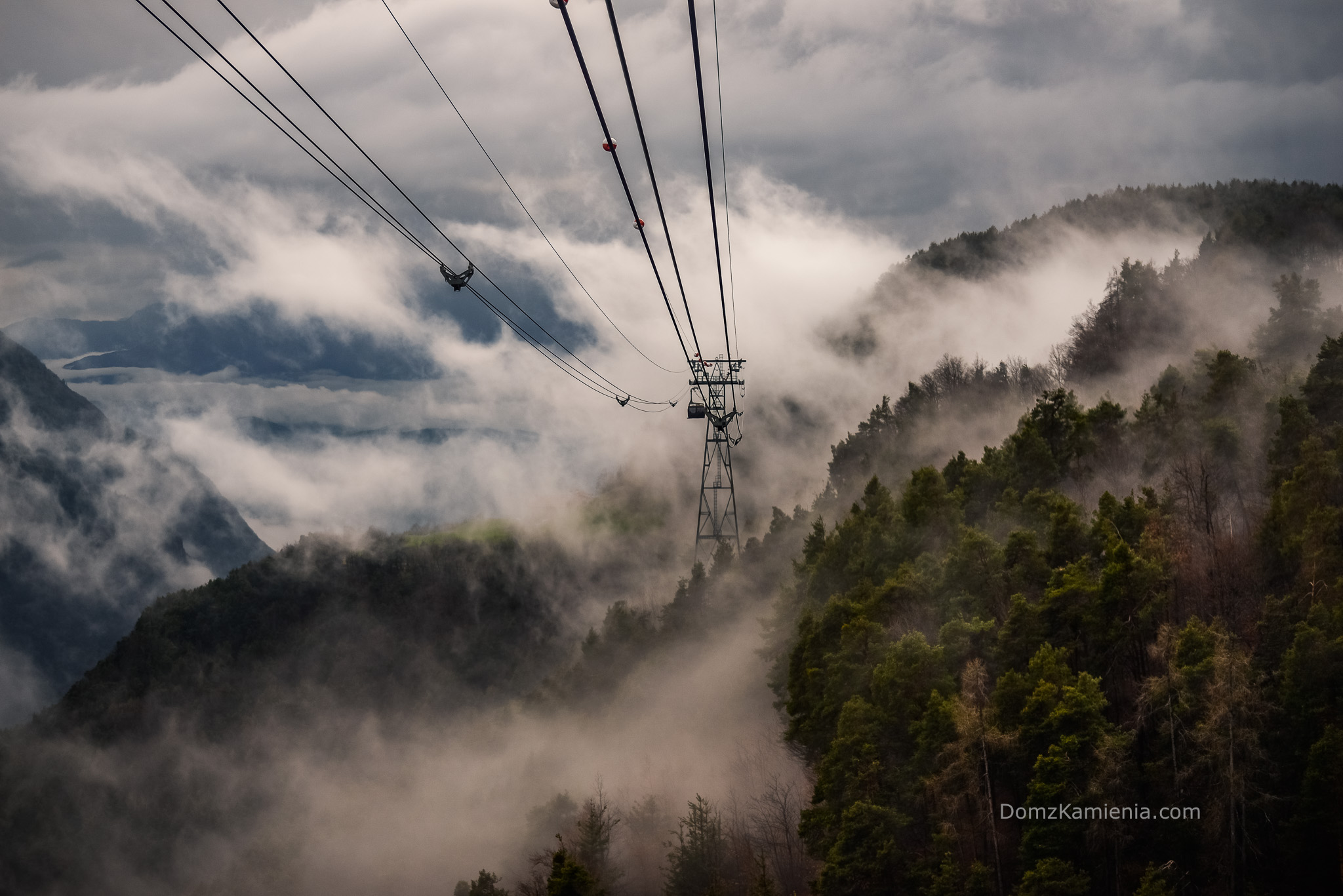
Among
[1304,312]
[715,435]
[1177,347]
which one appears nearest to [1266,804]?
[715,435]

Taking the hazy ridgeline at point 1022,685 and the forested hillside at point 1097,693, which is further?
the hazy ridgeline at point 1022,685

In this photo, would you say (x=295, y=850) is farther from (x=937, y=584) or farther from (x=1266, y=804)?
(x=1266, y=804)

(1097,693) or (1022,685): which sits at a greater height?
(1022,685)

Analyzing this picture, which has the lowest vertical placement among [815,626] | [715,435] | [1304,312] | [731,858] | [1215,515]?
[731,858]

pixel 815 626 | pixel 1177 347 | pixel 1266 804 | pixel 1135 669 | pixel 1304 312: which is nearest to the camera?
pixel 1266 804

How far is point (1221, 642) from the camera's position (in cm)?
5006

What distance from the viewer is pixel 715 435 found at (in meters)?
78.6

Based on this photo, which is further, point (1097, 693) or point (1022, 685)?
point (1022, 685)

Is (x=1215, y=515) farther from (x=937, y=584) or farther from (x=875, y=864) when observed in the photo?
(x=875, y=864)

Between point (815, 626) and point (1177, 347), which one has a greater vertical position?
point (1177, 347)

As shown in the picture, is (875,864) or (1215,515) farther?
(1215,515)

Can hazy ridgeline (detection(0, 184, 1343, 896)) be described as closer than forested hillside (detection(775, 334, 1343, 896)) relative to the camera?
No

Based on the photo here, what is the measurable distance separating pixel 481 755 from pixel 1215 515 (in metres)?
139

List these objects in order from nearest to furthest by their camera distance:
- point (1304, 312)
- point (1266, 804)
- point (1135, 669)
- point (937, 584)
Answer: point (1266, 804)
point (1135, 669)
point (937, 584)
point (1304, 312)
